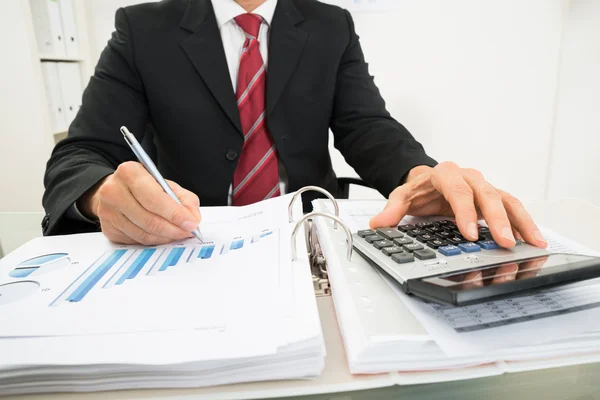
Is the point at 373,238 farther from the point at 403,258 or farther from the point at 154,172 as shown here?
the point at 154,172

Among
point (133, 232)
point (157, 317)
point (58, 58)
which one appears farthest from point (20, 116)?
point (157, 317)

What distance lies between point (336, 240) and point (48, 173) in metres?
0.51

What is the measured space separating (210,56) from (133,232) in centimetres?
51

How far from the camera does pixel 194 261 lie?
40cm

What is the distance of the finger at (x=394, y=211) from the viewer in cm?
47

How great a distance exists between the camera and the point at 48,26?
1.38 meters

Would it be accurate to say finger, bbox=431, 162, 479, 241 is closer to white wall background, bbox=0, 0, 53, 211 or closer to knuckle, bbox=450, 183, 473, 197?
knuckle, bbox=450, 183, 473, 197

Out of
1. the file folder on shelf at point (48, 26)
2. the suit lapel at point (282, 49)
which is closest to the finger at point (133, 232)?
the suit lapel at point (282, 49)

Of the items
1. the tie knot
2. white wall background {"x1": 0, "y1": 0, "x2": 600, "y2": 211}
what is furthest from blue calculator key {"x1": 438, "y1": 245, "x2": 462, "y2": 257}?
white wall background {"x1": 0, "y1": 0, "x2": 600, "y2": 211}

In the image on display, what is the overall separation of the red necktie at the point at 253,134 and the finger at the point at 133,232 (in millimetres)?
405

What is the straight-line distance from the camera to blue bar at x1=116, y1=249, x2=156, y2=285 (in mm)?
374

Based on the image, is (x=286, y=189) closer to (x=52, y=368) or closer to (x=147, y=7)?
(x=147, y=7)

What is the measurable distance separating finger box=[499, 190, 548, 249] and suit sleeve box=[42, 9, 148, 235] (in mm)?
525

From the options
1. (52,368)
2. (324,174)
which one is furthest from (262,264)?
(324,174)
